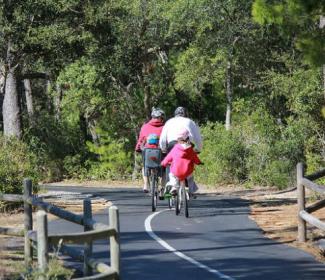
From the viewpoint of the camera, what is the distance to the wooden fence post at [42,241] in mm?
7523

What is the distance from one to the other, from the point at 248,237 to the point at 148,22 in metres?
22.7

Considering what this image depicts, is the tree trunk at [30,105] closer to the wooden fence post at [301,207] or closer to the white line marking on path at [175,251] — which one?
the white line marking on path at [175,251]

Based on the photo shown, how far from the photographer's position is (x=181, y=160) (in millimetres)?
17328

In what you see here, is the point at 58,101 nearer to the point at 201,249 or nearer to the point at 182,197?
the point at 182,197

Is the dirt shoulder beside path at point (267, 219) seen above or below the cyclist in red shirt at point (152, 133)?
below

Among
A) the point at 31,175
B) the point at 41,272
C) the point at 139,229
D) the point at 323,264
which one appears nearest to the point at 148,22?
the point at 31,175

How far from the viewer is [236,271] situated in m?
11.3

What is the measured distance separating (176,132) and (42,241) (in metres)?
10.1

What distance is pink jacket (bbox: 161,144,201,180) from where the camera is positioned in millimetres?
17250

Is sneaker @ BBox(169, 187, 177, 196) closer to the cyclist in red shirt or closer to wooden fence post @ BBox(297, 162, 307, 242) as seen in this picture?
the cyclist in red shirt

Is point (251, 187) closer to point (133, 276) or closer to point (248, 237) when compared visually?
point (248, 237)

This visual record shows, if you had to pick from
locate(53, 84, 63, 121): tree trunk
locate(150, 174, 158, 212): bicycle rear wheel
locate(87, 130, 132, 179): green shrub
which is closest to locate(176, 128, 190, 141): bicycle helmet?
locate(150, 174, 158, 212): bicycle rear wheel

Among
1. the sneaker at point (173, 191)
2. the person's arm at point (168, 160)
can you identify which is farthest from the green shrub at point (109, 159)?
the sneaker at point (173, 191)

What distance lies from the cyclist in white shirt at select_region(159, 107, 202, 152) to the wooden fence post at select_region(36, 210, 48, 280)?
992 centimetres
